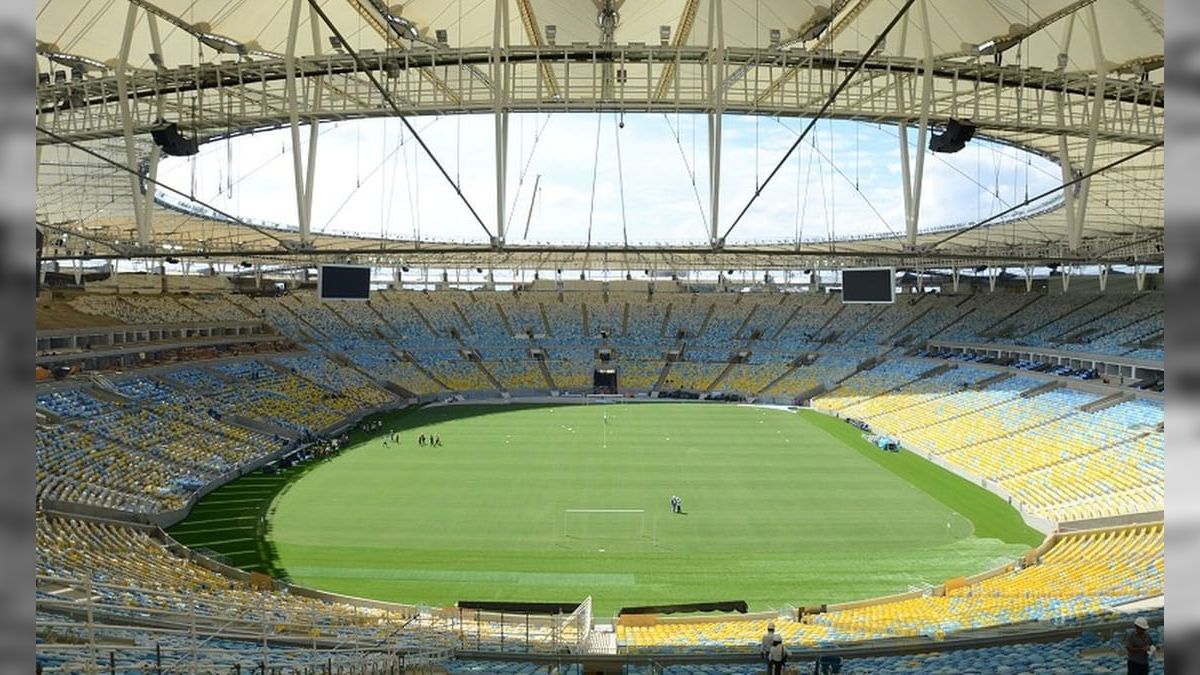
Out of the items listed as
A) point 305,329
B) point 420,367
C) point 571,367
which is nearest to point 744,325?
point 571,367

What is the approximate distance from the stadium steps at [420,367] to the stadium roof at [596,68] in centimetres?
2389

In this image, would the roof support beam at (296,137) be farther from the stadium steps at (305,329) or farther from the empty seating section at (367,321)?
the empty seating section at (367,321)

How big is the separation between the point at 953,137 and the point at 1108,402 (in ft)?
67.7

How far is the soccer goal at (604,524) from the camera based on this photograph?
21.0 m

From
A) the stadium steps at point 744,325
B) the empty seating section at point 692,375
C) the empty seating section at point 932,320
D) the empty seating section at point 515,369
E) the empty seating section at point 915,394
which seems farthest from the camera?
the stadium steps at point 744,325

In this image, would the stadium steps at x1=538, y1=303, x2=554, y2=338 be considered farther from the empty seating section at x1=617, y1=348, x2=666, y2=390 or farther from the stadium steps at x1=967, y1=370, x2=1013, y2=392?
the stadium steps at x1=967, y1=370, x2=1013, y2=392

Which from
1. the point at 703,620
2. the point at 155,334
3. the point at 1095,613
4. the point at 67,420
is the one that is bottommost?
the point at 703,620

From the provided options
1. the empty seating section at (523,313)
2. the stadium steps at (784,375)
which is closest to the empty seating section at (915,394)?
the stadium steps at (784,375)

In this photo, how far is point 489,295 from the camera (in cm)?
6072

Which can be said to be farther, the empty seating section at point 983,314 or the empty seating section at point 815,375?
the empty seating section at point 815,375

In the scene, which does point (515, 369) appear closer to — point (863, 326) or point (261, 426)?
point (261, 426)

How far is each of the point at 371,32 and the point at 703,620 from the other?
52.7 ft

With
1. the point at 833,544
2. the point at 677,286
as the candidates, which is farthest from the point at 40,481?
the point at 677,286

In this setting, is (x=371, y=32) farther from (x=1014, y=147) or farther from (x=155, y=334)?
(x=155, y=334)
